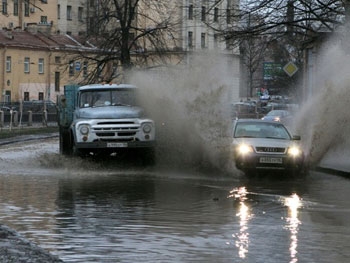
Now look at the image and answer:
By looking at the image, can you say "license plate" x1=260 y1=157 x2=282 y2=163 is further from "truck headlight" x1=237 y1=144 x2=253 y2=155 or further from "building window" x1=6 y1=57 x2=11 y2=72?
"building window" x1=6 y1=57 x2=11 y2=72

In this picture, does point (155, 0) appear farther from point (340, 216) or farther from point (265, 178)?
point (340, 216)

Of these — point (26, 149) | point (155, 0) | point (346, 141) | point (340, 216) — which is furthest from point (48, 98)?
point (340, 216)

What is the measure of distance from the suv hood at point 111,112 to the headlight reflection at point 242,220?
18.2 feet

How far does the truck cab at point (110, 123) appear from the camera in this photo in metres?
23.4

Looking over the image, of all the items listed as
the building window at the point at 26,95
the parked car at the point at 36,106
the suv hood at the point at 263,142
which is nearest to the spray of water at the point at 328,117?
the suv hood at the point at 263,142

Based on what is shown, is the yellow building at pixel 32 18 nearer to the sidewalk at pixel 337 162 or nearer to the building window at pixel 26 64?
the building window at pixel 26 64

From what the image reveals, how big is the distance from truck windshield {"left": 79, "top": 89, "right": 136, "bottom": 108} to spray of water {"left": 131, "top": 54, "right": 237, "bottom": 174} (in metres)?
0.40

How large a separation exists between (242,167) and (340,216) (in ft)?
24.9

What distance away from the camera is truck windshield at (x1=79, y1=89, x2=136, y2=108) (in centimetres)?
2450

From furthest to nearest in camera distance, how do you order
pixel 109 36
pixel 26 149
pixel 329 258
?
pixel 109 36 < pixel 26 149 < pixel 329 258

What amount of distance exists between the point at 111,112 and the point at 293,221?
36.6 feet

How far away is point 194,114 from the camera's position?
2397 cm

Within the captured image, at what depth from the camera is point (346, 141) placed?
25750 millimetres

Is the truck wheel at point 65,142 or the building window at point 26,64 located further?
the building window at point 26,64
